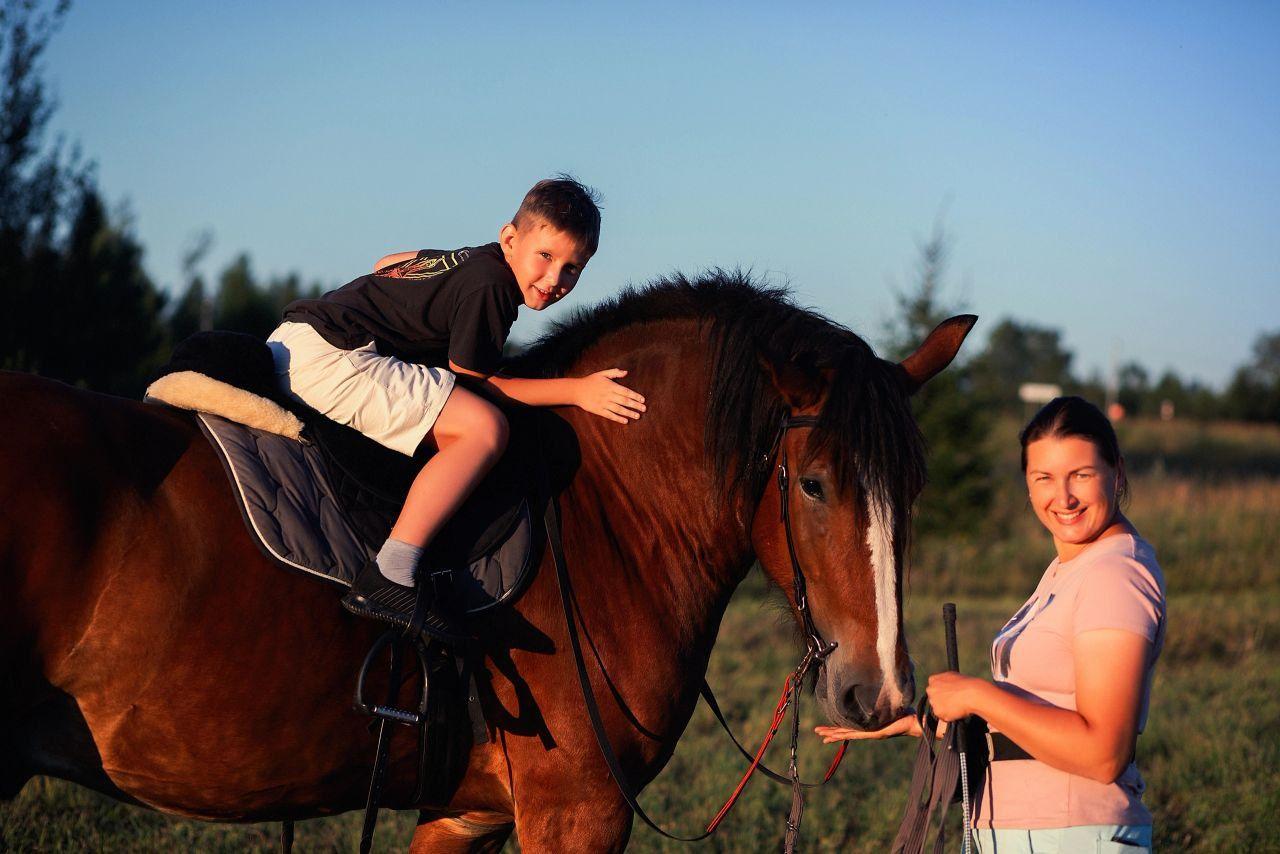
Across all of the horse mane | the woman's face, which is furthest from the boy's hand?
the woman's face

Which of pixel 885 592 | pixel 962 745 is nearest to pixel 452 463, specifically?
pixel 885 592

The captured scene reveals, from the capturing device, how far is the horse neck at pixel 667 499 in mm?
3104

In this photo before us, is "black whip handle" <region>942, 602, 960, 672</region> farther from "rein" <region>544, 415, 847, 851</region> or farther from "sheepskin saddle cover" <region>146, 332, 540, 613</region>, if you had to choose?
"sheepskin saddle cover" <region>146, 332, 540, 613</region>

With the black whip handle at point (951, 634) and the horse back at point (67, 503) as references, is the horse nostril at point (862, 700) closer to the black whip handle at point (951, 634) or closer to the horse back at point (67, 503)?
the black whip handle at point (951, 634)

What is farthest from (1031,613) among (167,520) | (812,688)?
(167,520)

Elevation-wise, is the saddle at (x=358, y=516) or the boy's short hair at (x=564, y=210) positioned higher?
the boy's short hair at (x=564, y=210)

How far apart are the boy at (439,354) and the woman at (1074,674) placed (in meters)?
1.24

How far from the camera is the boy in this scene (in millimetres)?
2752

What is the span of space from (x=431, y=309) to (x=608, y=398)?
1.97ft

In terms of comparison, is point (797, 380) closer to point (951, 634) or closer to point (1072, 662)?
point (951, 634)

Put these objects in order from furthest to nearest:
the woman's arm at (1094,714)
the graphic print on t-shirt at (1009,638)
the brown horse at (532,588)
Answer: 1. the graphic print on t-shirt at (1009,638)
2. the brown horse at (532,588)
3. the woman's arm at (1094,714)

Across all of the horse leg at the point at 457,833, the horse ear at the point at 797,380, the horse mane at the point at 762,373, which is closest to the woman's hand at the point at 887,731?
the horse mane at the point at 762,373

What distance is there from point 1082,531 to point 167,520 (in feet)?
7.42

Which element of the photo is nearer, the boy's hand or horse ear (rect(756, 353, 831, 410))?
horse ear (rect(756, 353, 831, 410))
